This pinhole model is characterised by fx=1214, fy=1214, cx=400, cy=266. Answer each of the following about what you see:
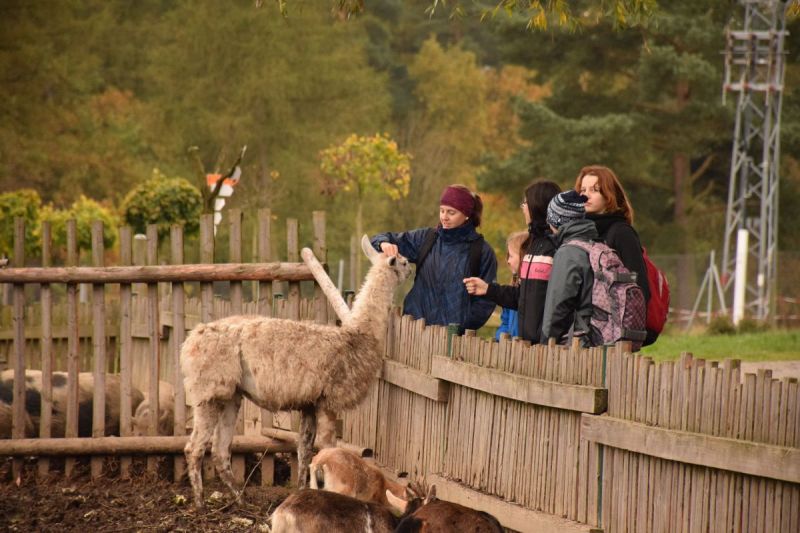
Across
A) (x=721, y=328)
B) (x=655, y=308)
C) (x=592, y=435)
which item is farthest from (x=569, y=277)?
(x=721, y=328)

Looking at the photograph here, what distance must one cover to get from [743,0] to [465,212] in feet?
76.3

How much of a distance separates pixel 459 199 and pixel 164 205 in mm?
15264

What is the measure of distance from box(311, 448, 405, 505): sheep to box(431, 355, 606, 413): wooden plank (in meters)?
0.78

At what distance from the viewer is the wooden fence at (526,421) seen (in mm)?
5512

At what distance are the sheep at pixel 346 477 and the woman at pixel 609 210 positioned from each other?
178 cm

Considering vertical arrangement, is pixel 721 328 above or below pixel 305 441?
below

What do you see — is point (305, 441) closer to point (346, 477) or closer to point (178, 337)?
point (346, 477)

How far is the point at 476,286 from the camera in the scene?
25.7 ft

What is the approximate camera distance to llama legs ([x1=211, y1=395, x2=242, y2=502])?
7.89 meters

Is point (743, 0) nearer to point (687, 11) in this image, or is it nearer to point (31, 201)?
point (687, 11)

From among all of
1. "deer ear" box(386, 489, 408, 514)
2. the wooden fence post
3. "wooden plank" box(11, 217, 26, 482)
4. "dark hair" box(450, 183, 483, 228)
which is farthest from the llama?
"wooden plank" box(11, 217, 26, 482)

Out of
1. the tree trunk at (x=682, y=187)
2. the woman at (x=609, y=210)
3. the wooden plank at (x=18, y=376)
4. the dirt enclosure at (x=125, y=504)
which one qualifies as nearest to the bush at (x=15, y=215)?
the wooden plank at (x=18, y=376)

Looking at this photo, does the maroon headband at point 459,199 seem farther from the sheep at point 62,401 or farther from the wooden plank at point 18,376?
the wooden plank at point 18,376

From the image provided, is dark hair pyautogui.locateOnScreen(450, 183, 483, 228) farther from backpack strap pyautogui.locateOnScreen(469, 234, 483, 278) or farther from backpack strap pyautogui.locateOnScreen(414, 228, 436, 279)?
backpack strap pyautogui.locateOnScreen(414, 228, 436, 279)
